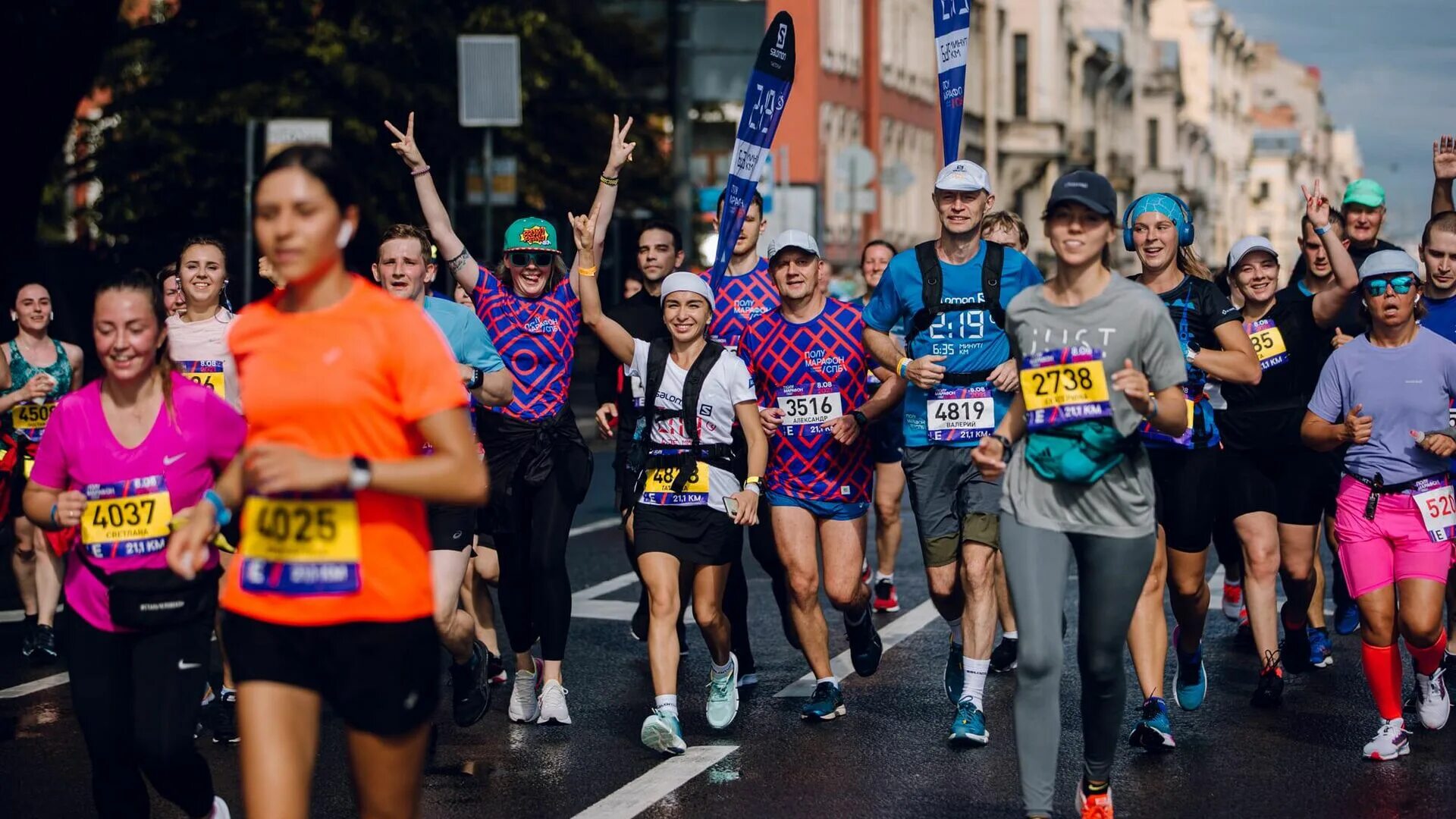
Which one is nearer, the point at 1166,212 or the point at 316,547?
the point at 316,547

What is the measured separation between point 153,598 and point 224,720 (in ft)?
9.12

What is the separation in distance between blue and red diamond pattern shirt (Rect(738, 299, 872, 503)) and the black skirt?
20.7 inches

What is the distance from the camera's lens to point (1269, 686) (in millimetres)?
8383

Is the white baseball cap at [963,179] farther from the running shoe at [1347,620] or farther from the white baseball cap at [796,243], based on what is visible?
the running shoe at [1347,620]

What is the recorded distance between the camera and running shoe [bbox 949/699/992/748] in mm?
7609

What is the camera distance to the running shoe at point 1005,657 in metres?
9.27

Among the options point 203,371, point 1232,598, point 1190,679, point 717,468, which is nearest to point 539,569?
point 717,468

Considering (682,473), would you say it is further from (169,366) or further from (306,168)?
(306,168)

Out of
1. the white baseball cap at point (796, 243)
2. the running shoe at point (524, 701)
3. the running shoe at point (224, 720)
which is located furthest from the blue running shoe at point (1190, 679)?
the running shoe at point (224, 720)

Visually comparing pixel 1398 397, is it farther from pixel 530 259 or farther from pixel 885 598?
pixel 885 598

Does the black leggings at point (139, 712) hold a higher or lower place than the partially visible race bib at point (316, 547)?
lower

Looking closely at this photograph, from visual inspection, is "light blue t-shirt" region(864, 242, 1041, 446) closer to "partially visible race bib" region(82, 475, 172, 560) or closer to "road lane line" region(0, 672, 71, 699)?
"partially visible race bib" region(82, 475, 172, 560)

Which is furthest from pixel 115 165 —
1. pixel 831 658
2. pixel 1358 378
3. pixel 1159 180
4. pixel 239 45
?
pixel 1159 180

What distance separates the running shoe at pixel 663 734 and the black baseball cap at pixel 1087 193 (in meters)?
2.51
